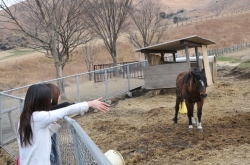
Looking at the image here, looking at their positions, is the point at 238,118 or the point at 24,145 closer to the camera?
the point at 24,145

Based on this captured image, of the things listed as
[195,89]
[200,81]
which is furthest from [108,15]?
[200,81]

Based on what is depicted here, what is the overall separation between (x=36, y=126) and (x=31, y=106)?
19cm

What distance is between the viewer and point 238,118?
6.54 metres

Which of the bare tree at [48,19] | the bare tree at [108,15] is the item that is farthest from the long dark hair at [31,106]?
the bare tree at [108,15]

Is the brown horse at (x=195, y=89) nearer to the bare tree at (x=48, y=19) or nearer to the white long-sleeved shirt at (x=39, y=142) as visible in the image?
the white long-sleeved shirt at (x=39, y=142)

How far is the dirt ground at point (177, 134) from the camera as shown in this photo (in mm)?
4422

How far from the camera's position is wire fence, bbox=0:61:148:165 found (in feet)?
5.75

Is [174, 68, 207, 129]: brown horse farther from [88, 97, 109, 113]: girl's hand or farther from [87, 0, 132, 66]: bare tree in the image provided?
[87, 0, 132, 66]: bare tree

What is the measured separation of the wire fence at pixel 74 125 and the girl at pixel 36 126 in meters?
0.19

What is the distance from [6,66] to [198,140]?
32.7m

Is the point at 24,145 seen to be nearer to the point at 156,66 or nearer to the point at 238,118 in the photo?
the point at 238,118

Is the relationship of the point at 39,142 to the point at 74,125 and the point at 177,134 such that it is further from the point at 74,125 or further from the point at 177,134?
the point at 177,134

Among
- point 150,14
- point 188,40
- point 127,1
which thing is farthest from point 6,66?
point 188,40

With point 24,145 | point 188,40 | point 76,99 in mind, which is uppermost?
point 188,40
